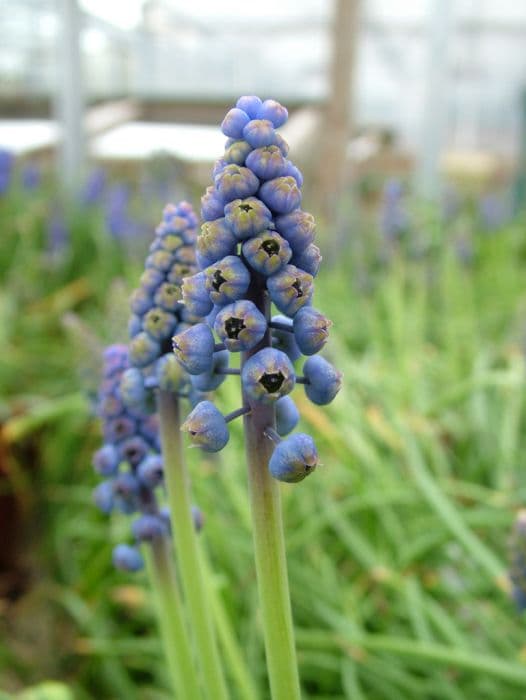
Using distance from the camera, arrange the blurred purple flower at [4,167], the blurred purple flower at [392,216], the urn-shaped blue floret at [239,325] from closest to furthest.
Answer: the urn-shaped blue floret at [239,325] → the blurred purple flower at [392,216] → the blurred purple flower at [4,167]

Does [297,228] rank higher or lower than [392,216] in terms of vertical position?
higher

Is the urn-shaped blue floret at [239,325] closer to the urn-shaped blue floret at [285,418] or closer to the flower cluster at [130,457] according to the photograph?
the urn-shaped blue floret at [285,418]

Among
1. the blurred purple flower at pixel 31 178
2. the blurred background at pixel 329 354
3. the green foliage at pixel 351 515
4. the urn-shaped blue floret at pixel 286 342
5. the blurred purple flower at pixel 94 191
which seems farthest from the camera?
the blurred purple flower at pixel 94 191

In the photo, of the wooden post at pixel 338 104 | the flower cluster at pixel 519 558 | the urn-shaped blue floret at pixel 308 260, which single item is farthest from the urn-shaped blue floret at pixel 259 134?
the wooden post at pixel 338 104

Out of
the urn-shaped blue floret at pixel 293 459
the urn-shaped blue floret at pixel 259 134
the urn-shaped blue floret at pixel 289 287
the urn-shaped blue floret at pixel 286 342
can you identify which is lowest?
the urn-shaped blue floret at pixel 293 459

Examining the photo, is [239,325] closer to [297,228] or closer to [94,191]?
[297,228]

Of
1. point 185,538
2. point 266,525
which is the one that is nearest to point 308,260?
point 266,525

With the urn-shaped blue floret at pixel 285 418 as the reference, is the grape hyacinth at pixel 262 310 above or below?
above
